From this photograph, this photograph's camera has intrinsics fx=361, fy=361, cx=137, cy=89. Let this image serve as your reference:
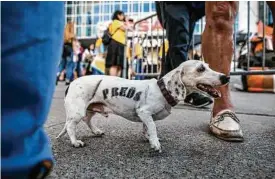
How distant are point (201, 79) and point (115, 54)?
4812 mm

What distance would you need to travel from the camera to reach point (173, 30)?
9.79 ft

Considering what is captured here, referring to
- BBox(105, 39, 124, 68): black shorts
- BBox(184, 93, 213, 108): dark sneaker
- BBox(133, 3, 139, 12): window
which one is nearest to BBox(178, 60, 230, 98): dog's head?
BBox(184, 93, 213, 108): dark sneaker

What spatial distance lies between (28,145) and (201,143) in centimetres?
110

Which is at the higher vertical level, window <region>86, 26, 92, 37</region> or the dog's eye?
window <region>86, 26, 92, 37</region>

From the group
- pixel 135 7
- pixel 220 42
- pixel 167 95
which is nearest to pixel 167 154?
pixel 167 95

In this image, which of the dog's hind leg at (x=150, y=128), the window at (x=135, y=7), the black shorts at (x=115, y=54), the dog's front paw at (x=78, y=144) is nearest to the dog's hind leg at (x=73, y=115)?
the dog's front paw at (x=78, y=144)

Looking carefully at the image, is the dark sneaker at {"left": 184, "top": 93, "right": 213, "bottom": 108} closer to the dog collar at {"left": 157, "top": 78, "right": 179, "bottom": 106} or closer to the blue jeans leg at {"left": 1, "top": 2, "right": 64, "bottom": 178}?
the dog collar at {"left": 157, "top": 78, "right": 179, "bottom": 106}

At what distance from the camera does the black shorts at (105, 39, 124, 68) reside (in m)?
6.19

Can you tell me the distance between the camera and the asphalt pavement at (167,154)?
118cm

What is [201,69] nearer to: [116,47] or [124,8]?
[116,47]

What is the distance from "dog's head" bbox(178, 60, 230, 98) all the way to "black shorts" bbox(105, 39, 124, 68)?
4.64m

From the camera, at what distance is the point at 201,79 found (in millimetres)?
1523

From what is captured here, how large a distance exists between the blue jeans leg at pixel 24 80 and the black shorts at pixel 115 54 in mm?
5515

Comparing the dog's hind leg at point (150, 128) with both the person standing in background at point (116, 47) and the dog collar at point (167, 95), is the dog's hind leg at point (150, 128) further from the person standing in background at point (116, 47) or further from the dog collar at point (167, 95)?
the person standing in background at point (116, 47)
